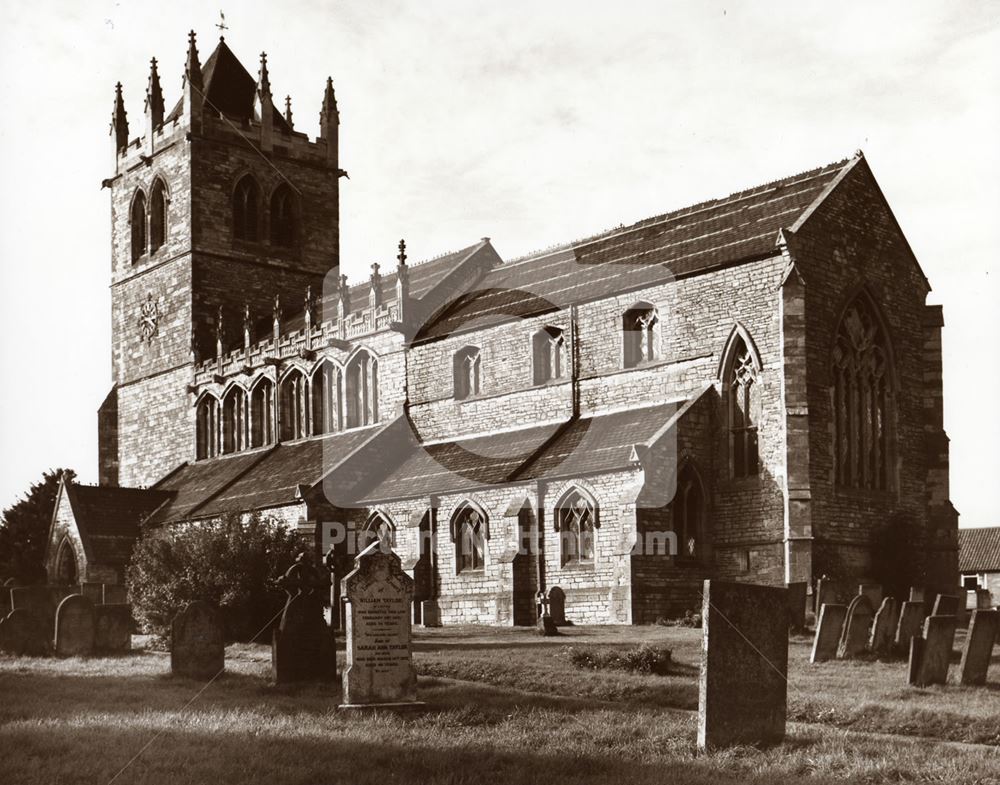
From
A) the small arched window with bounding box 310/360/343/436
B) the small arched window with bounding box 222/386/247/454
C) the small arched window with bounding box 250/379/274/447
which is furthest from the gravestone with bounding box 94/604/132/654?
the small arched window with bounding box 222/386/247/454

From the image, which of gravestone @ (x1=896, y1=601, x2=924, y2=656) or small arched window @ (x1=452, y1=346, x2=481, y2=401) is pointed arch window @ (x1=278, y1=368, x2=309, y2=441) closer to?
small arched window @ (x1=452, y1=346, x2=481, y2=401)

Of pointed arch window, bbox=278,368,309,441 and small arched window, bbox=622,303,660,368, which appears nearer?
small arched window, bbox=622,303,660,368

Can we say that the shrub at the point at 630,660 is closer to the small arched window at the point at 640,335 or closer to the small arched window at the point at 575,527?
the small arched window at the point at 575,527

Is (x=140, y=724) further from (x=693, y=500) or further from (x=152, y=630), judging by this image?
(x=693, y=500)

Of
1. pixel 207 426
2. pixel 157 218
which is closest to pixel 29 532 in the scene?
pixel 207 426

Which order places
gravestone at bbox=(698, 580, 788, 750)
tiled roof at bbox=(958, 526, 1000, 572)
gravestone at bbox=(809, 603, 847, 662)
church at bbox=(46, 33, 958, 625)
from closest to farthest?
1. gravestone at bbox=(698, 580, 788, 750)
2. gravestone at bbox=(809, 603, 847, 662)
3. church at bbox=(46, 33, 958, 625)
4. tiled roof at bbox=(958, 526, 1000, 572)

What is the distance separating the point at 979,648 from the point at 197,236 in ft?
130

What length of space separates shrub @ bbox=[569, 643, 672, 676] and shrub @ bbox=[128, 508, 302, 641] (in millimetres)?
8693

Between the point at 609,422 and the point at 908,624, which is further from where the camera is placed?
the point at 609,422

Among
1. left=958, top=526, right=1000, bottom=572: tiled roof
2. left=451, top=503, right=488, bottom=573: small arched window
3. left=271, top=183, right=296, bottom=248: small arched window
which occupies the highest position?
left=271, top=183, right=296, bottom=248: small arched window

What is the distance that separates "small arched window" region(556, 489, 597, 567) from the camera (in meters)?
33.1

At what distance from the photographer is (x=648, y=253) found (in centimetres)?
3781

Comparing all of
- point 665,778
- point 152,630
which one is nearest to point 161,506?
point 152,630

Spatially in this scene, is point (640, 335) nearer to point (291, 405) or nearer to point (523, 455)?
point (523, 455)
